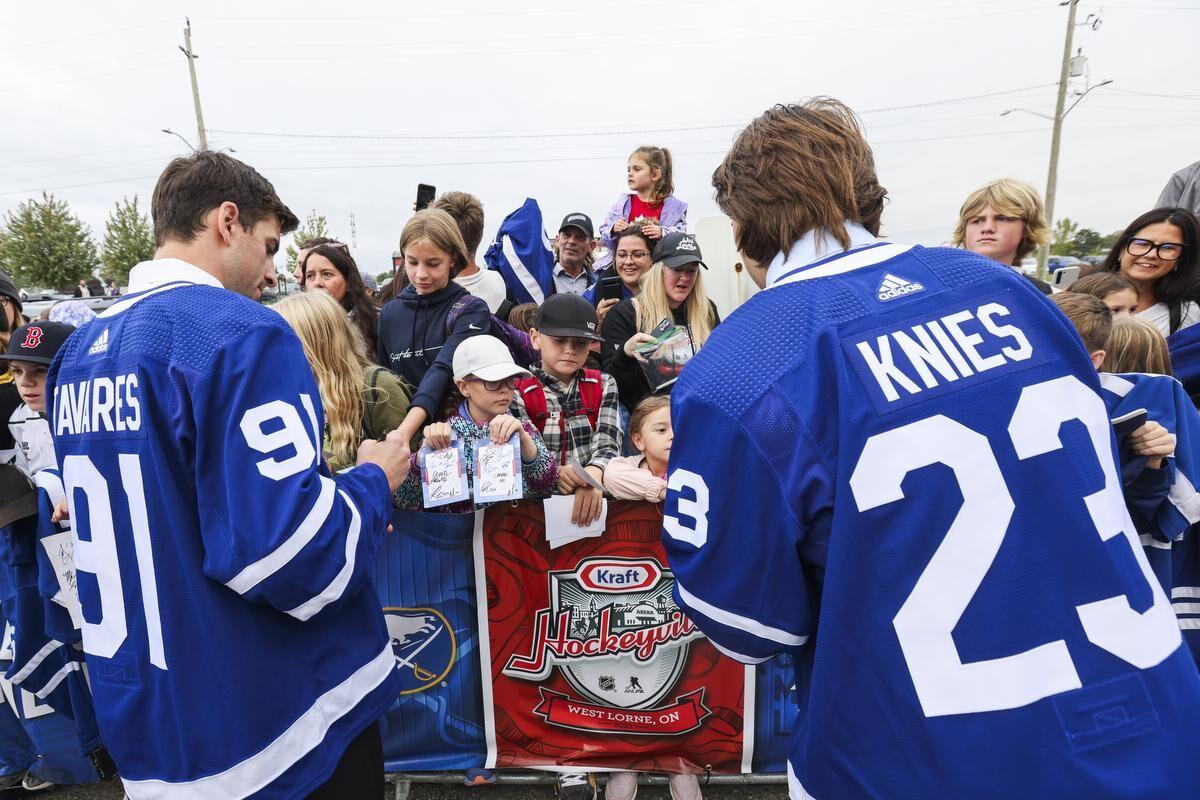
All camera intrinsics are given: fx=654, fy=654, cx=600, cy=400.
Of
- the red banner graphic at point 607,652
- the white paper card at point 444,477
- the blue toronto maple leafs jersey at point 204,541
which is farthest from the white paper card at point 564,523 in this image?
the blue toronto maple leafs jersey at point 204,541

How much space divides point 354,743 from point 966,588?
1690mm

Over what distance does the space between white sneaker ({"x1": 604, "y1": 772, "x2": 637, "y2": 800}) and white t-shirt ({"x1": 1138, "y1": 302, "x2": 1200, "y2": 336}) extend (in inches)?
146

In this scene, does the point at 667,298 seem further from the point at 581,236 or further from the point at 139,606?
the point at 139,606

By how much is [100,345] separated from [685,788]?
2947mm

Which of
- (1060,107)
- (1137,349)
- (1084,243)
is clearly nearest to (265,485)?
(1137,349)

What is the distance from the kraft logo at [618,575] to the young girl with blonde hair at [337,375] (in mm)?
1198

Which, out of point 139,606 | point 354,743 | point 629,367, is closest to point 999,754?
point 354,743

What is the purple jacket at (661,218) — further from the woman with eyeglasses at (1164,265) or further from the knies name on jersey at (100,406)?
the knies name on jersey at (100,406)

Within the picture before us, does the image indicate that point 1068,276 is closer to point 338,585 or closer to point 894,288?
point 894,288

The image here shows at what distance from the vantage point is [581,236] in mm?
5793

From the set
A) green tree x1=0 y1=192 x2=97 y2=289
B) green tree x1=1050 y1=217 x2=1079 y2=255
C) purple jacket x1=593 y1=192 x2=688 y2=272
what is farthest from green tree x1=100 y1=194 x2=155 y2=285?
green tree x1=1050 y1=217 x2=1079 y2=255

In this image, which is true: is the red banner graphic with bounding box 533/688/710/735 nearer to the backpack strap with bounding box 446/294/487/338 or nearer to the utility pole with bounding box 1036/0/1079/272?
the backpack strap with bounding box 446/294/487/338

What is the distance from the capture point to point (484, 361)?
3.02 m

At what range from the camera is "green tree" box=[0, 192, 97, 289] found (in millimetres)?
35438
